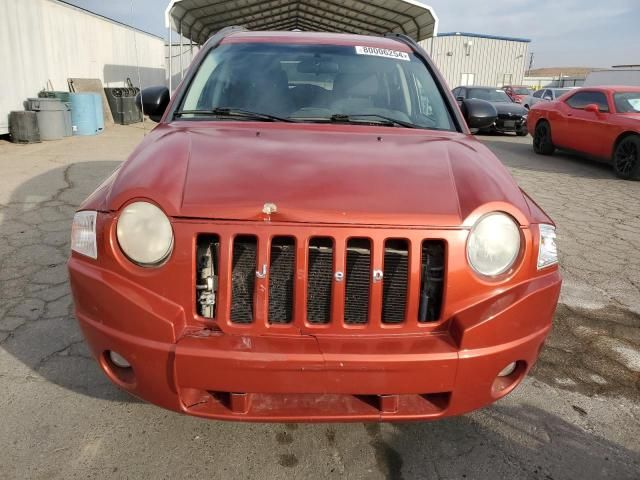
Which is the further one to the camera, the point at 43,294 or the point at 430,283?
the point at 43,294

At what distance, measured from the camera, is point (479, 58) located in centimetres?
3500

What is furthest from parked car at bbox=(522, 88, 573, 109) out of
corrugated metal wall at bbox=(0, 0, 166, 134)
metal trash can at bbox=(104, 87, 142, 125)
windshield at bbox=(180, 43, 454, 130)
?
windshield at bbox=(180, 43, 454, 130)

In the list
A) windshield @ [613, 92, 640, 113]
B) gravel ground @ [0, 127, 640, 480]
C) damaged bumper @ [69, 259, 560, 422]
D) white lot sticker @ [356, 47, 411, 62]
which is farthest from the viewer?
windshield @ [613, 92, 640, 113]

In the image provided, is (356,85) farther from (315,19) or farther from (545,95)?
(545,95)

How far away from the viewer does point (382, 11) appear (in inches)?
342

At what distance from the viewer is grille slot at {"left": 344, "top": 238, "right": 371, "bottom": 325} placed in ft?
5.99

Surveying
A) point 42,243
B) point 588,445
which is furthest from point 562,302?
point 42,243

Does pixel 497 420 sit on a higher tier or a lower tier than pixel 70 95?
lower

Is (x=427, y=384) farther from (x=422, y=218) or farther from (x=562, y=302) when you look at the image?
(x=562, y=302)

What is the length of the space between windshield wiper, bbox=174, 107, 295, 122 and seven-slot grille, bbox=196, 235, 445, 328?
1.10m

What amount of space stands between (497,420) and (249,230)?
1563 millimetres

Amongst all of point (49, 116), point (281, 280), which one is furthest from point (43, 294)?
point (49, 116)

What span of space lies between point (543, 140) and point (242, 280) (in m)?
11.3

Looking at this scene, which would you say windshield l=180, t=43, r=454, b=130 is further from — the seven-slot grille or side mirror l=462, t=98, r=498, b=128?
the seven-slot grille
